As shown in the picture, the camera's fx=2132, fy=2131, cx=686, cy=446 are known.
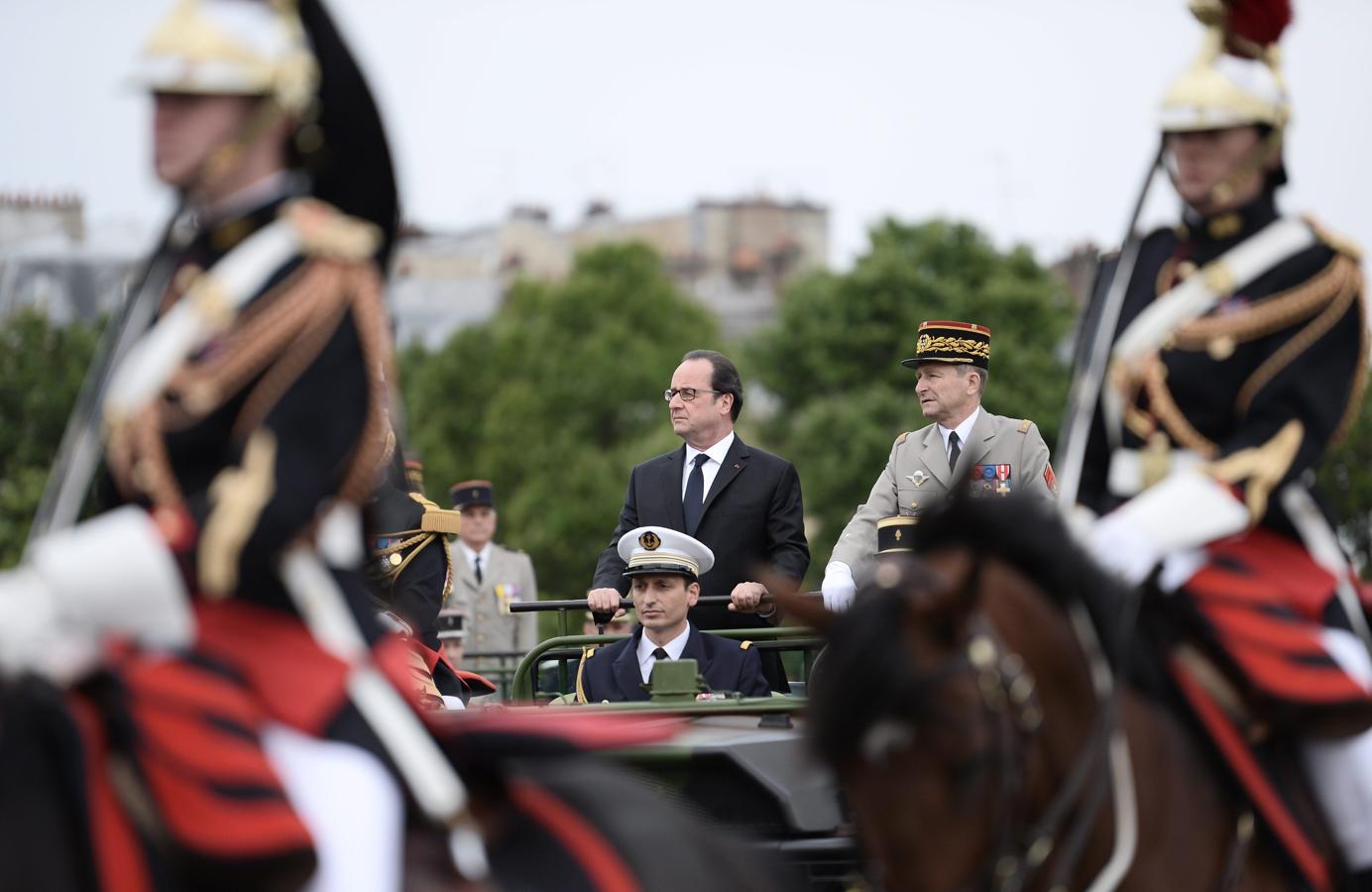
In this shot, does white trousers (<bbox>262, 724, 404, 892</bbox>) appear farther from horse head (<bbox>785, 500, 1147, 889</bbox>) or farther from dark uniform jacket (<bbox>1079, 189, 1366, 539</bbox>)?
dark uniform jacket (<bbox>1079, 189, 1366, 539</bbox>)

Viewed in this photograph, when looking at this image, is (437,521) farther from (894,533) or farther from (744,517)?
(894,533)

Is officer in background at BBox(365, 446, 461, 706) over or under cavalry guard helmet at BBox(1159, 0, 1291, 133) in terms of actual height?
under

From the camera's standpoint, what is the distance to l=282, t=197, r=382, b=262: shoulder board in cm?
439

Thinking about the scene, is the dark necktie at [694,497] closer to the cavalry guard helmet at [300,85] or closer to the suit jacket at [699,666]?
the suit jacket at [699,666]

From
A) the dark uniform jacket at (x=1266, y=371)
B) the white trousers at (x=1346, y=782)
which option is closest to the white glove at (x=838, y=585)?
the dark uniform jacket at (x=1266, y=371)

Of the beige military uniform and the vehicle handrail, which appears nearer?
the vehicle handrail

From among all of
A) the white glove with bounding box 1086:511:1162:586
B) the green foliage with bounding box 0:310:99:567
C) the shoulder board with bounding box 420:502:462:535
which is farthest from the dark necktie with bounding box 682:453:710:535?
the green foliage with bounding box 0:310:99:567

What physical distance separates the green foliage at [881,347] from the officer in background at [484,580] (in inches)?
1041

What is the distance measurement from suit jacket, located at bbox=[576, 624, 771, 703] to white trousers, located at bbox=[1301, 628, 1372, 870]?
4.48m

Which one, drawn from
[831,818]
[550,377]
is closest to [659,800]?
[831,818]

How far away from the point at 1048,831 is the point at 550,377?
55277mm

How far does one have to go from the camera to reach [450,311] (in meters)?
96.2

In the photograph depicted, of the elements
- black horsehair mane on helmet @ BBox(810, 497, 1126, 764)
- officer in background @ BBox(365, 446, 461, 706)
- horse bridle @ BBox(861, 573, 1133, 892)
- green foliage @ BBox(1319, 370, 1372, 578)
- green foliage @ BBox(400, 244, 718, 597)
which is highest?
black horsehair mane on helmet @ BBox(810, 497, 1126, 764)

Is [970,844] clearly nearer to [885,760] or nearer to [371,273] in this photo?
[885,760]
